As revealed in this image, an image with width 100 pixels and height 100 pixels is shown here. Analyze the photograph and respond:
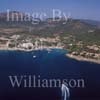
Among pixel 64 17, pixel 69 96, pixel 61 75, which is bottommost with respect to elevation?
pixel 69 96

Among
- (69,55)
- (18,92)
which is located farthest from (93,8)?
(18,92)

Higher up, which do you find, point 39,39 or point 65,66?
point 39,39

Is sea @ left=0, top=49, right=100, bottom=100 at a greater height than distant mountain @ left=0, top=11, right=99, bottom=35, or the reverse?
distant mountain @ left=0, top=11, right=99, bottom=35

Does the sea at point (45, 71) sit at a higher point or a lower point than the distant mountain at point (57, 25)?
lower

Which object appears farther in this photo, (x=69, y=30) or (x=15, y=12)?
(x=69, y=30)

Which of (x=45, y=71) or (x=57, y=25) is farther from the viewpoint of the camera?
(x=57, y=25)

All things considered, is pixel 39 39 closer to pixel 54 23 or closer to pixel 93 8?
pixel 54 23

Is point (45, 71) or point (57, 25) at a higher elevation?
point (57, 25)

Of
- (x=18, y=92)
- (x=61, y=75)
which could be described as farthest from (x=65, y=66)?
(x=18, y=92)
